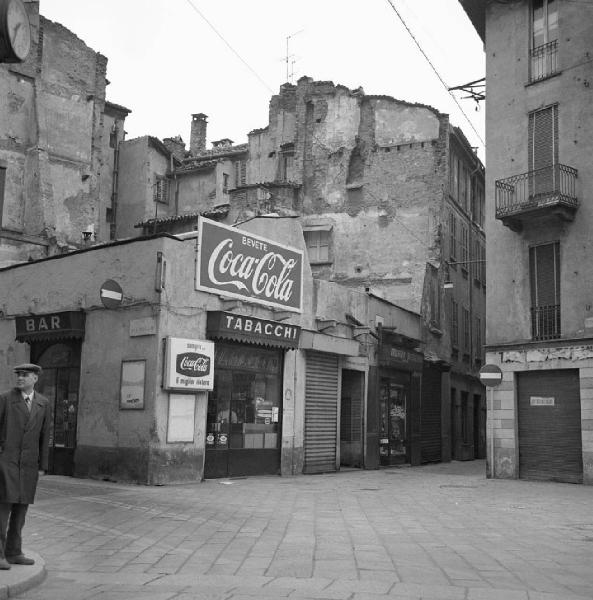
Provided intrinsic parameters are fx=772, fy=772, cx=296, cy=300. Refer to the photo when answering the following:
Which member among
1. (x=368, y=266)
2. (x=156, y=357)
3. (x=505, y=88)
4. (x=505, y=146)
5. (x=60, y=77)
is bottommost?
(x=156, y=357)

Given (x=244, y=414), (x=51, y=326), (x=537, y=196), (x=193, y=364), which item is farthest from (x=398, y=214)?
(x=51, y=326)

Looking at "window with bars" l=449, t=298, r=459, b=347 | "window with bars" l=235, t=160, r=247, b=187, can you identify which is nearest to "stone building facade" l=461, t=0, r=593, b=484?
"window with bars" l=449, t=298, r=459, b=347

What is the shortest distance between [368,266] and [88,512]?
63.0 ft

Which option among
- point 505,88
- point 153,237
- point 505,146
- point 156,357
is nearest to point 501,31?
point 505,88

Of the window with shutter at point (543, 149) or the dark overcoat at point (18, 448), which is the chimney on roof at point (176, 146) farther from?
the dark overcoat at point (18, 448)

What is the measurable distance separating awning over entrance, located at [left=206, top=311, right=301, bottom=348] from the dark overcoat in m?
8.97

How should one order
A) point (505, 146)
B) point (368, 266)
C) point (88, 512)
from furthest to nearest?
point (368, 266)
point (505, 146)
point (88, 512)

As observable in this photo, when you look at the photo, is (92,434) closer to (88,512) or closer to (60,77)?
(88,512)

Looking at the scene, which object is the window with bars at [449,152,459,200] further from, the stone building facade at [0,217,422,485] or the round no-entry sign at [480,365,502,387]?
the round no-entry sign at [480,365,502,387]

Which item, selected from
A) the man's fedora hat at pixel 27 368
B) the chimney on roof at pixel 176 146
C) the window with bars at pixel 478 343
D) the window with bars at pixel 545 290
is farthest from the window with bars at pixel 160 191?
the man's fedora hat at pixel 27 368

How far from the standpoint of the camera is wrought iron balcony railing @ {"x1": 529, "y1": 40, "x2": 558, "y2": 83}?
2070cm

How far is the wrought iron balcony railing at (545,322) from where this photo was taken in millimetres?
19594

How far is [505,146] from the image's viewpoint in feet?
69.9

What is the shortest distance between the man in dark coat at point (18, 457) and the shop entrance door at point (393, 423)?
1663cm
